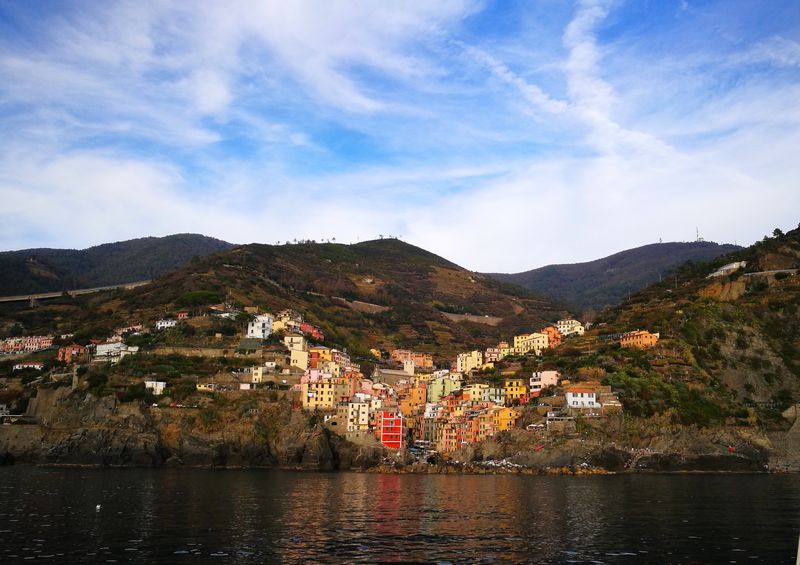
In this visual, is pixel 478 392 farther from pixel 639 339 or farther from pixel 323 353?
pixel 323 353

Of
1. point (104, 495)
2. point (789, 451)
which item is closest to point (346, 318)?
point (789, 451)

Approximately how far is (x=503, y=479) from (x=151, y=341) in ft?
208

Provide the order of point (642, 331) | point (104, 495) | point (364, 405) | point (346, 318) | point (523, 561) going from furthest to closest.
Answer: point (346, 318)
point (642, 331)
point (364, 405)
point (104, 495)
point (523, 561)

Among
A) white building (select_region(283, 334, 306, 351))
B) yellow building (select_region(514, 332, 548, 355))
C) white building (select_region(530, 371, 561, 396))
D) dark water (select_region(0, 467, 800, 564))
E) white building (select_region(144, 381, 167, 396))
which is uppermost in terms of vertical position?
yellow building (select_region(514, 332, 548, 355))

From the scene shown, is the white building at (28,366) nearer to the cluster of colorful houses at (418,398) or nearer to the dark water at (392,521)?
the cluster of colorful houses at (418,398)

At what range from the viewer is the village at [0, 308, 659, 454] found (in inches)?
3541

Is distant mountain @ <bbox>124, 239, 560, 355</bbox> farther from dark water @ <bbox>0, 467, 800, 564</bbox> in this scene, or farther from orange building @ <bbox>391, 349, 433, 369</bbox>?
dark water @ <bbox>0, 467, 800, 564</bbox>

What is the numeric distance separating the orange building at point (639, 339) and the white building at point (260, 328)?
55041 millimetres

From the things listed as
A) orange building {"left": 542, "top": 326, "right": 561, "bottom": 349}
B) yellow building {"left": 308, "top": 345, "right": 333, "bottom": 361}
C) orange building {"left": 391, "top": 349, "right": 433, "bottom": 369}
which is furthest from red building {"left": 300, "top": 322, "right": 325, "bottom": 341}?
orange building {"left": 542, "top": 326, "right": 561, "bottom": 349}

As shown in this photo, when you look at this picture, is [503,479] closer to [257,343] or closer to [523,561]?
[523,561]

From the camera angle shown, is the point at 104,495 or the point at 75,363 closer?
the point at 104,495

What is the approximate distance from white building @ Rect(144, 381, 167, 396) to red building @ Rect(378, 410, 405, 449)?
1105 inches

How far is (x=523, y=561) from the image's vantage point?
2869 centimetres

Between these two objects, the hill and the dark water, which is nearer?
the dark water
